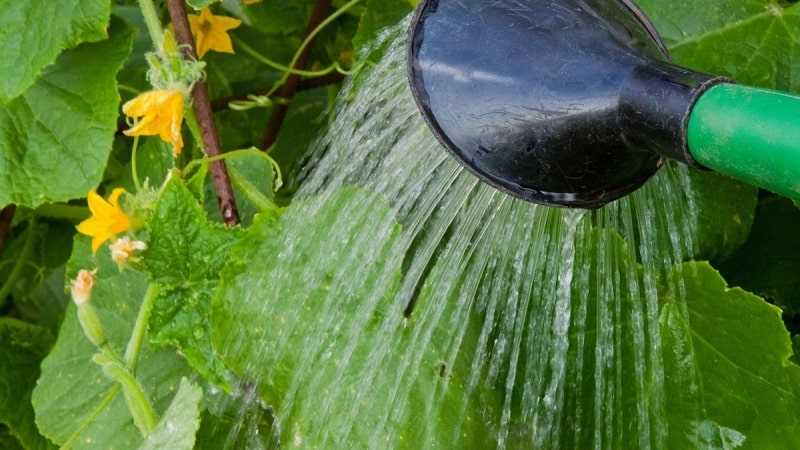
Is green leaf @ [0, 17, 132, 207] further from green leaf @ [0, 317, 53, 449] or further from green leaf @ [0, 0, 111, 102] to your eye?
green leaf @ [0, 317, 53, 449]

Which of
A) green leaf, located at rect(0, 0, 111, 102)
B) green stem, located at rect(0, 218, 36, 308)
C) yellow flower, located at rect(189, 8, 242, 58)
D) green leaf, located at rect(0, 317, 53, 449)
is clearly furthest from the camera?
green stem, located at rect(0, 218, 36, 308)

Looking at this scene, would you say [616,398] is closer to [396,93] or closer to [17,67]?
[396,93]

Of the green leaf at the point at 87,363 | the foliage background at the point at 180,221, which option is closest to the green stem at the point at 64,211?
the foliage background at the point at 180,221

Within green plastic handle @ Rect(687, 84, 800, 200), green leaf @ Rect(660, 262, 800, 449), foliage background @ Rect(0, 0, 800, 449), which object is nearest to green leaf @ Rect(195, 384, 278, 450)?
foliage background @ Rect(0, 0, 800, 449)

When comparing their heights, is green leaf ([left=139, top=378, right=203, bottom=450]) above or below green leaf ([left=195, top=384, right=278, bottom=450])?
above

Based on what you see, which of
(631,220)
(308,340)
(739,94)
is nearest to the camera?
(739,94)

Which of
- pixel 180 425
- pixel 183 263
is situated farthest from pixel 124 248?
pixel 180 425

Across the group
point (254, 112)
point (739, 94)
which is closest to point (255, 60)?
point (254, 112)
